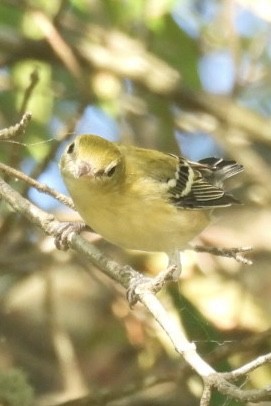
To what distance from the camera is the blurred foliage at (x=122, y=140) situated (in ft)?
15.6

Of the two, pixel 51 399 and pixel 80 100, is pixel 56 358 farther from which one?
pixel 80 100

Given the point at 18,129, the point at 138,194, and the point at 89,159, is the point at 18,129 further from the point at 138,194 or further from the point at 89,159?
the point at 138,194

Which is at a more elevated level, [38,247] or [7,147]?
[7,147]

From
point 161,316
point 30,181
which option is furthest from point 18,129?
point 161,316

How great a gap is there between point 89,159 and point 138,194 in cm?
46

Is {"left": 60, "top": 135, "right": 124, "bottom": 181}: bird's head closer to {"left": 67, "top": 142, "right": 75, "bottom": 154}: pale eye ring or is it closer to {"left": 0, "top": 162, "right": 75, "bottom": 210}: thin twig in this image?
{"left": 67, "top": 142, "right": 75, "bottom": 154}: pale eye ring

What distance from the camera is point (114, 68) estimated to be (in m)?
4.93

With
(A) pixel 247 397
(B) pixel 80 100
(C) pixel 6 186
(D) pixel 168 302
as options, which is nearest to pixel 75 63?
(B) pixel 80 100

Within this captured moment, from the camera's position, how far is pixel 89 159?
10.9ft

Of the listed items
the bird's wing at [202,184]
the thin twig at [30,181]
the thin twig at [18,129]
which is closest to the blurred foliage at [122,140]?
the bird's wing at [202,184]

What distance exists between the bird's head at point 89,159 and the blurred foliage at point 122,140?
3.08 feet

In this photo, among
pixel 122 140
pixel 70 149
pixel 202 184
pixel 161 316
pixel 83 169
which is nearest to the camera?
pixel 161 316

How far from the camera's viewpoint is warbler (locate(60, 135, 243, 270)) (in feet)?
11.1

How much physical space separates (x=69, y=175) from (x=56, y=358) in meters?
1.82
